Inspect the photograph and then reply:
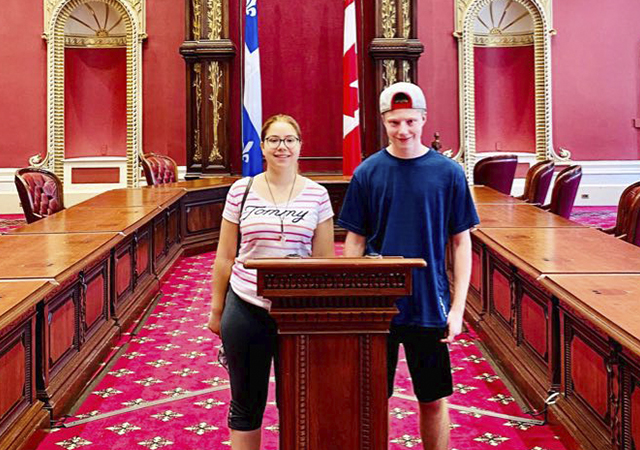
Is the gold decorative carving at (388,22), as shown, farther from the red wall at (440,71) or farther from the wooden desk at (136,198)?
the wooden desk at (136,198)

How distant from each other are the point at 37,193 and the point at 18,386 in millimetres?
2647

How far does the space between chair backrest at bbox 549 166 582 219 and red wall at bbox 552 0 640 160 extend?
5.65 m

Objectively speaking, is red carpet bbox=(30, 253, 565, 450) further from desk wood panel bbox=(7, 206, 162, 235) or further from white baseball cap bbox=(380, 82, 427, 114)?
white baseball cap bbox=(380, 82, 427, 114)

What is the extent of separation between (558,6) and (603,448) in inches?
356

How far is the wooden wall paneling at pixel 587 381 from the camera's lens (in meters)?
2.24

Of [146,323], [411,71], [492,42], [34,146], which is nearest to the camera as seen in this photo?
[146,323]

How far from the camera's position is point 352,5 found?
26.2ft

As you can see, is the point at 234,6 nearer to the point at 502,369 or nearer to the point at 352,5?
the point at 352,5

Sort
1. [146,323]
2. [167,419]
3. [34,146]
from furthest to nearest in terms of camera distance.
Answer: [34,146]
[146,323]
[167,419]

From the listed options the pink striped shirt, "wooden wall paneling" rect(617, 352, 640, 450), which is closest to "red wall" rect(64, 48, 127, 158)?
the pink striped shirt

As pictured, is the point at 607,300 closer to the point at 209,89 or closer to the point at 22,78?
the point at 209,89

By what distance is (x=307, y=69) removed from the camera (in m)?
8.88

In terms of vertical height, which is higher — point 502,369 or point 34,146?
point 34,146

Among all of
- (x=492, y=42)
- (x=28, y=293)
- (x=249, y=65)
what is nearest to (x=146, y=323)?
(x=28, y=293)
